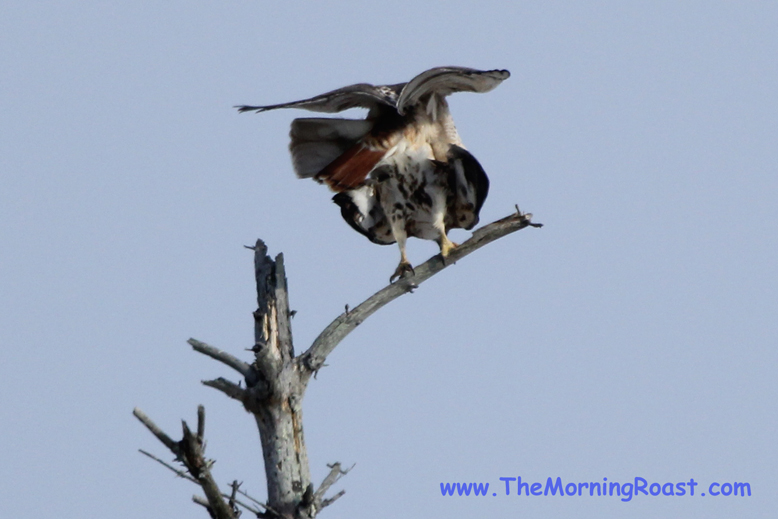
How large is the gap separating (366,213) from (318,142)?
0.69m

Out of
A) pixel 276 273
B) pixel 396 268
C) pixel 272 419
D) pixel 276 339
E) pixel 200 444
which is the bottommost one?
pixel 200 444

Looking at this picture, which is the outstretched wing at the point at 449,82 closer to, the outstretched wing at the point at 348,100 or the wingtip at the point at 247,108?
the outstretched wing at the point at 348,100

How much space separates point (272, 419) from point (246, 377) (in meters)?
0.32

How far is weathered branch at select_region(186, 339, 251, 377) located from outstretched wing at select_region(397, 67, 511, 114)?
210 centimetres

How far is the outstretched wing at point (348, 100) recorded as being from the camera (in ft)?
23.1

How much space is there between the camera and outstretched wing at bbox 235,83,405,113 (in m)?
7.04

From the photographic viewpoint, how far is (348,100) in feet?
23.9

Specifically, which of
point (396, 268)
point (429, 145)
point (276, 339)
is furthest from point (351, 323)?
point (429, 145)

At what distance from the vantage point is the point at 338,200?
7449mm

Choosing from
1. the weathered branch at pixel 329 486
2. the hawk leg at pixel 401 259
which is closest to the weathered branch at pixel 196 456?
the weathered branch at pixel 329 486

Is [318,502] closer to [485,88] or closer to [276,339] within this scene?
[276,339]

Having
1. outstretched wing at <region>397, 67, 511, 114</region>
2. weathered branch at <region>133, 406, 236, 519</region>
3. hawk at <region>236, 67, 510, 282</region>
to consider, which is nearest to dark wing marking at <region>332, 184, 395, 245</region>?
hawk at <region>236, 67, 510, 282</region>

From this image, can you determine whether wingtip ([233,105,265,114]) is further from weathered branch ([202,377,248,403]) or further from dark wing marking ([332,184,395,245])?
weathered branch ([202,377,248,403])

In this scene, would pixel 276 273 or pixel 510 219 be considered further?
pixel 510 219
